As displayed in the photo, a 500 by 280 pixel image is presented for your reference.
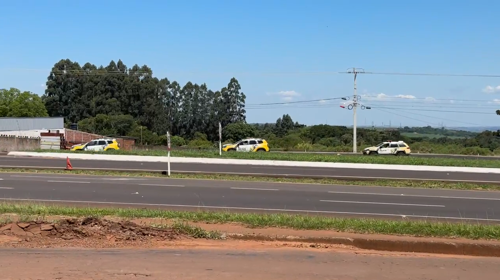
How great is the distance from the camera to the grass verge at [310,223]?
952 centimetres

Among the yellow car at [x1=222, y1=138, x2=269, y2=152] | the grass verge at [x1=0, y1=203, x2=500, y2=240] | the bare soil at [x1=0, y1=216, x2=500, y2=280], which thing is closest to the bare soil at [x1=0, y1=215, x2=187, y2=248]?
the bare soil at [x1=0, y1=216, x2=500, y2=280]

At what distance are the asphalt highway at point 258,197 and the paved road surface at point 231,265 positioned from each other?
17.9 feet

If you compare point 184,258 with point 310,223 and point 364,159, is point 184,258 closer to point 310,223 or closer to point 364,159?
point 310,223

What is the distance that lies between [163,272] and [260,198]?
31.5ft

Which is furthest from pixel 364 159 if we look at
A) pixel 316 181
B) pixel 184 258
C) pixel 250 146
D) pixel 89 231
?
pixel 184 258

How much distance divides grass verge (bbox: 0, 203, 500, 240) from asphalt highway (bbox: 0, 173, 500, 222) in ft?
8.13

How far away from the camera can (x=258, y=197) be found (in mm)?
16594

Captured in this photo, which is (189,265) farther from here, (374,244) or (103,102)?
(103,102)

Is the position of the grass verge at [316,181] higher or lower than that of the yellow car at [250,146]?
lower

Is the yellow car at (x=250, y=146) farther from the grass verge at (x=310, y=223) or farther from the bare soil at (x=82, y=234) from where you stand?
the bare soil at (x=82, y=234)

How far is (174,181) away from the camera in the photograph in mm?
21219

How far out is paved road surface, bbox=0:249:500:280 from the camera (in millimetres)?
6789

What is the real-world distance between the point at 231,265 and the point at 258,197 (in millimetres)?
9232

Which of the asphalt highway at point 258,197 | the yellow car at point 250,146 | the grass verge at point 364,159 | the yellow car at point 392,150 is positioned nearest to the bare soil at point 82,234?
the asphalt highway at point 258,197
